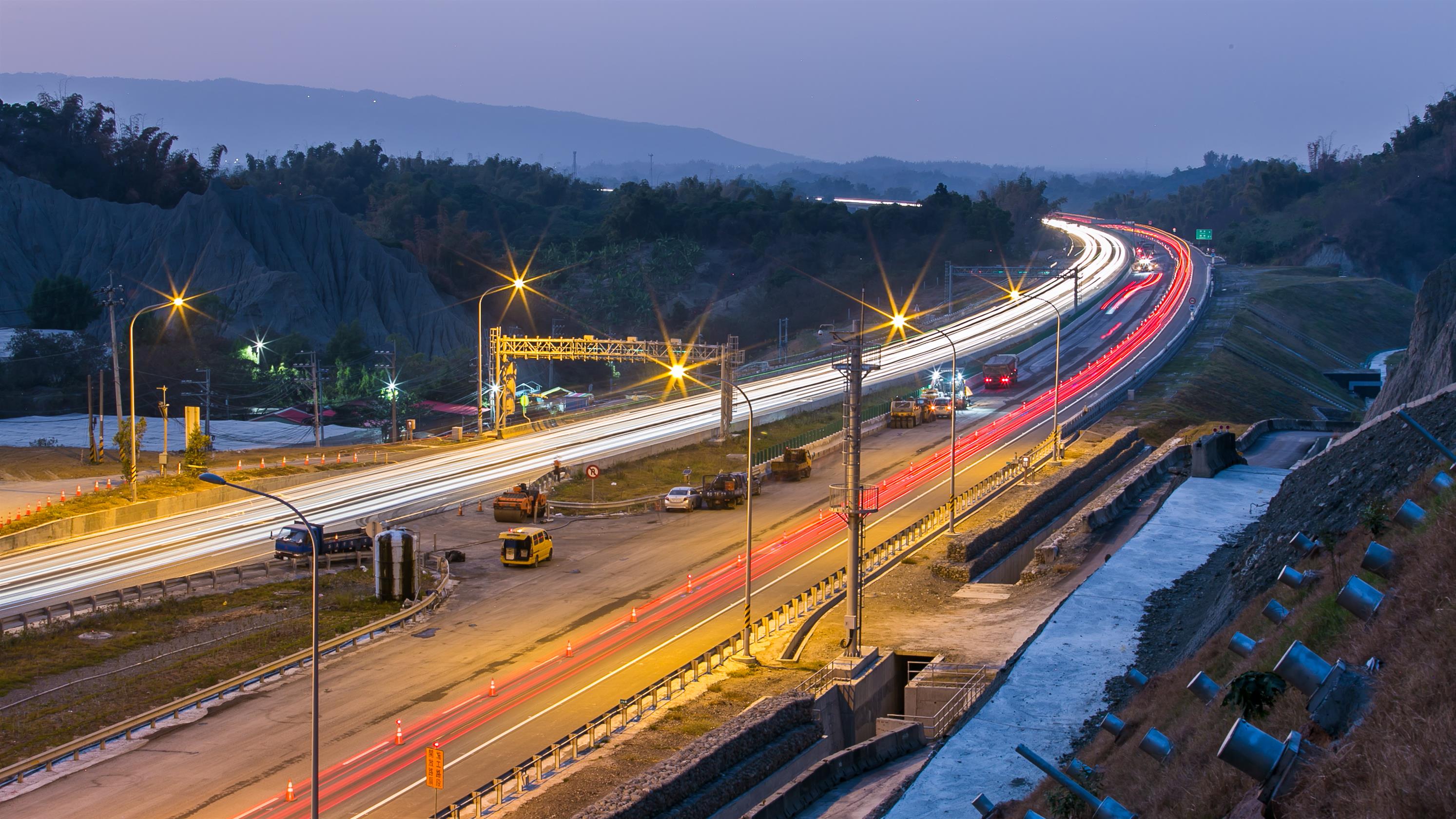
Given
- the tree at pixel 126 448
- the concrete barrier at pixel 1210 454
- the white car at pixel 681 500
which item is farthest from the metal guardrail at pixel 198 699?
the concrete barrier at pixel 1210 454

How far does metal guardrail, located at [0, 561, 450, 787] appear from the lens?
23.6 m

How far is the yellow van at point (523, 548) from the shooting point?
4209 centimetres

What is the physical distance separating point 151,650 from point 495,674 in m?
8.88

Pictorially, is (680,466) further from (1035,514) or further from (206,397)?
Answer: (206,397)

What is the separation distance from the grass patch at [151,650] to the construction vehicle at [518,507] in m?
10.8

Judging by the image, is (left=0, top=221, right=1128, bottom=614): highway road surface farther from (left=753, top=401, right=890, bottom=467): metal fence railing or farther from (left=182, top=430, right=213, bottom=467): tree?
(left=753, top=401, right=890, bottom=467): metal fence railing

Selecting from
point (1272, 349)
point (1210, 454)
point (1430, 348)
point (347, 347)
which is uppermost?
point (1430, 348)

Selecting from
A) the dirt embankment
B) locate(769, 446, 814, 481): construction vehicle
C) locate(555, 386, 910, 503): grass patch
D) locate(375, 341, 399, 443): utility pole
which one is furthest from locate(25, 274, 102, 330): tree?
the dirt embankment

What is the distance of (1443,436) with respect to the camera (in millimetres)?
29031

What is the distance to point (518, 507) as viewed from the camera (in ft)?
163

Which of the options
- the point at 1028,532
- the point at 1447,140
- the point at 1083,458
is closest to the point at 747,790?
the point at 1028,532

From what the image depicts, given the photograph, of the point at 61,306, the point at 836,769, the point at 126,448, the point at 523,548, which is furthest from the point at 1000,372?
the point at 61,306

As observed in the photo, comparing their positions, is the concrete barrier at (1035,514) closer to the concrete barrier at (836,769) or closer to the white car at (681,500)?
the white car at (681,500)

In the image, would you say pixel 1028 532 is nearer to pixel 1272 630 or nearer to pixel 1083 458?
pixel 1083 458
